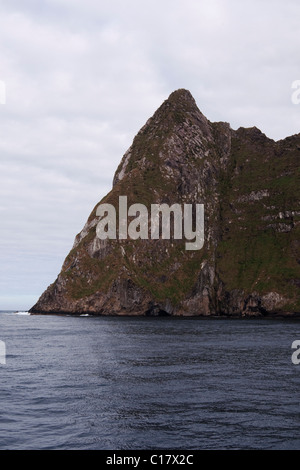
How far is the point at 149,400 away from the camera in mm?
43188

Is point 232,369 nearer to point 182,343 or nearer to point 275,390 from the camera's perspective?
point 275,390

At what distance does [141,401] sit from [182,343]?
53.0 m

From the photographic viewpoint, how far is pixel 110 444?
30641 mm

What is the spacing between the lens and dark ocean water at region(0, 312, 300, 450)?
3158 cm

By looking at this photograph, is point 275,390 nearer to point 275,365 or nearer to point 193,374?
point 193,374

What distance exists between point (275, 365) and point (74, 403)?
33.8m

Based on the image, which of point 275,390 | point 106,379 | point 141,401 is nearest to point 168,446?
point 141,401

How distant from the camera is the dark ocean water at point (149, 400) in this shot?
104 feet

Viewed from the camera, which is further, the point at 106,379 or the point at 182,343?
the point at 182,343
